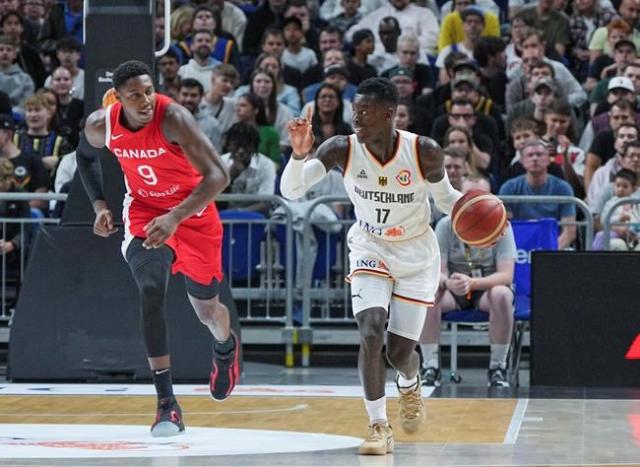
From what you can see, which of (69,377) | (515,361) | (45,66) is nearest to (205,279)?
(69,377)

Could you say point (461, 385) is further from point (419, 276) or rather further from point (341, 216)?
point (419, 276)

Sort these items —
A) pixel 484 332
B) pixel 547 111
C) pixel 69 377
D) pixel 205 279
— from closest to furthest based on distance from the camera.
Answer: pixel 205 279 → pixel 69 377 → pixel 484 332 → pixel 547 111

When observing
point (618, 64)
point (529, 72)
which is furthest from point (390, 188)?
point (618, 64)

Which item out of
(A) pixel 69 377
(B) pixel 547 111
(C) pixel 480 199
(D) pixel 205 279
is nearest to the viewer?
(C) pixel 480 199

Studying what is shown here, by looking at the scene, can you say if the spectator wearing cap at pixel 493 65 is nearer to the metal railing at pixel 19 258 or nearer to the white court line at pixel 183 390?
the white court line at pixel 183 390

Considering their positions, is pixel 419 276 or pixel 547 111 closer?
pixel 419 276

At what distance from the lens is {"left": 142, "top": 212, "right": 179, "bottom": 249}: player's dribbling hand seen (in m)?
8.12

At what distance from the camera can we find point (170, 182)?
8.77 m

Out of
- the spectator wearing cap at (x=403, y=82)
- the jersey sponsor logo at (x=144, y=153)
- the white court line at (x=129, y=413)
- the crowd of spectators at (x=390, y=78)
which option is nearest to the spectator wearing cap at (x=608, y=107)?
the crowd of spectators at (x=390, y=78)

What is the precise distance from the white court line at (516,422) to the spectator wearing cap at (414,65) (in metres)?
5.79

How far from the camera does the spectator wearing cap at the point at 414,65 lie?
15703mm

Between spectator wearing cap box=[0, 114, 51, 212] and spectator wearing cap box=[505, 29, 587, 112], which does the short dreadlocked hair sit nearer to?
spectator wearing cap box=[0, 114, 51, 212]

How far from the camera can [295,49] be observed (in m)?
16.4

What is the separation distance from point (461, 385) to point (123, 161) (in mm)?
4348
